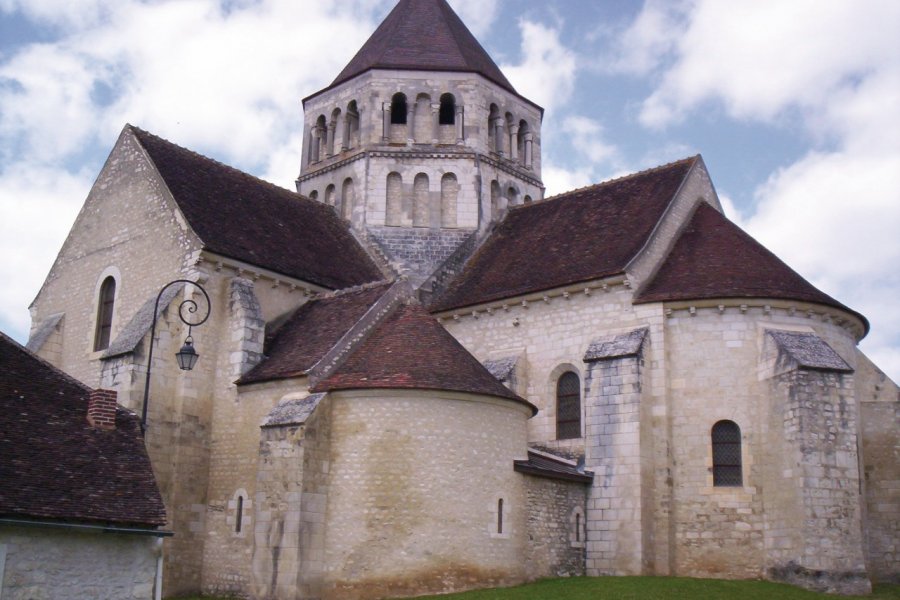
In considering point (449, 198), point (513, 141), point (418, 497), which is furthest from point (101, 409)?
point (513, 141)

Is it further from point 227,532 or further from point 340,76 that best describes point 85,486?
point 340,76

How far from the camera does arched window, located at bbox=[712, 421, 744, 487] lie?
24.9 metres

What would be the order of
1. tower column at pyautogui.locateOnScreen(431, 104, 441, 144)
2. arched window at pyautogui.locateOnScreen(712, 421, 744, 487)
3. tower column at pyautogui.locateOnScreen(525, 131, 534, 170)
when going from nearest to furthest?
arched window at pyautogui.locateOnScreen(712, 421, 744, 487)
tower column at pyautogui.locateOnScreen(431, 104, 441, 144)
tower column at pyautogui.locateOnScreen(525, 131, 534, 170)

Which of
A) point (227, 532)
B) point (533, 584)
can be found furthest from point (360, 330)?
point (533, 584)

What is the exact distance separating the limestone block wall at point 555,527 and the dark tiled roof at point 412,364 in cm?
215

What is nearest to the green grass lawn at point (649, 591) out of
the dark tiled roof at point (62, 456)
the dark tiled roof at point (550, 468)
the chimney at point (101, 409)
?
the dark tiled roof at point (550, 468)

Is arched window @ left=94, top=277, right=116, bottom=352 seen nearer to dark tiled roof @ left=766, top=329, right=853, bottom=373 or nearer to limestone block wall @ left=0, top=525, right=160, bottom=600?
limestone block wall @ left=0, top=525, right=160, bottom=600

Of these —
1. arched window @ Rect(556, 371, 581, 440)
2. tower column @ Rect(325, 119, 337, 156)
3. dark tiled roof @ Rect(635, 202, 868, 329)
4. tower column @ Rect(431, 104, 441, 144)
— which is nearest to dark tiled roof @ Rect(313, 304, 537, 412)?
arched window @ Rect(556, 371, 581, 440)

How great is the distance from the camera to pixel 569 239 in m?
30.2

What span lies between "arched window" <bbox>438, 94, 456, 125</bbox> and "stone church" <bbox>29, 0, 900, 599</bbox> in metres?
5.77

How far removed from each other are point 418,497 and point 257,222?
10977 millimetres

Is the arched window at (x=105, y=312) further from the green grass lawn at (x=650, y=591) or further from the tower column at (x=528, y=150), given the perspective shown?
the tower column at (x=528, y=150)

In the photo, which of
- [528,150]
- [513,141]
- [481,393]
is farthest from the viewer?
[528,150]

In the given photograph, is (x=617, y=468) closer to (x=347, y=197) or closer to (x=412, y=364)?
(x=412, y=364)
